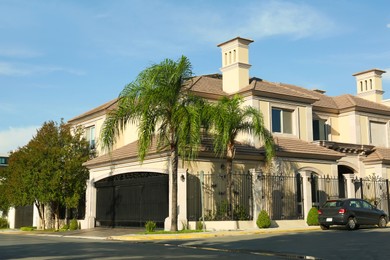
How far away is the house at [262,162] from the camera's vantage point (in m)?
27.4

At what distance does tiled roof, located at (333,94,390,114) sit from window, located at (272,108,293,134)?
6734 millimetres

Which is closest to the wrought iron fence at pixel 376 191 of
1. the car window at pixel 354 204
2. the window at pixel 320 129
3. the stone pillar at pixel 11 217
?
the window at pixel 320 129

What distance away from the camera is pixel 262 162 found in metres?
30.5

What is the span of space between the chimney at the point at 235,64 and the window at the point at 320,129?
273 inches

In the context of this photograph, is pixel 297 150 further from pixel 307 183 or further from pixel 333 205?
pixel 333 205

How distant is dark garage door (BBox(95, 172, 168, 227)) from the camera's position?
89.1ft

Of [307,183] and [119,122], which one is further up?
[119,122]

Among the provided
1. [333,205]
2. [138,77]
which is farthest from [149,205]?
[333,205]

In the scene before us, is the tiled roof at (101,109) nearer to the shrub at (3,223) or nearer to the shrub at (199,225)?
the shrub at (3,223)

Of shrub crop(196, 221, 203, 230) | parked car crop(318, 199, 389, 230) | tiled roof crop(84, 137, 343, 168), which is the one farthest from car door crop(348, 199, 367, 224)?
shrub crop(196, 221, 203, 230)

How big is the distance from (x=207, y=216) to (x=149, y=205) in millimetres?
3484

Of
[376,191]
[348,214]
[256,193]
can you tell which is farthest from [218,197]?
[376,191]

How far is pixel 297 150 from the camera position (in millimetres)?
31344

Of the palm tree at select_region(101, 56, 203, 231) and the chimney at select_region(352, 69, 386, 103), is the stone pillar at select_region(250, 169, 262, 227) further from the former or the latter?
the chimney at select_region(352, 69, 386, 103)
